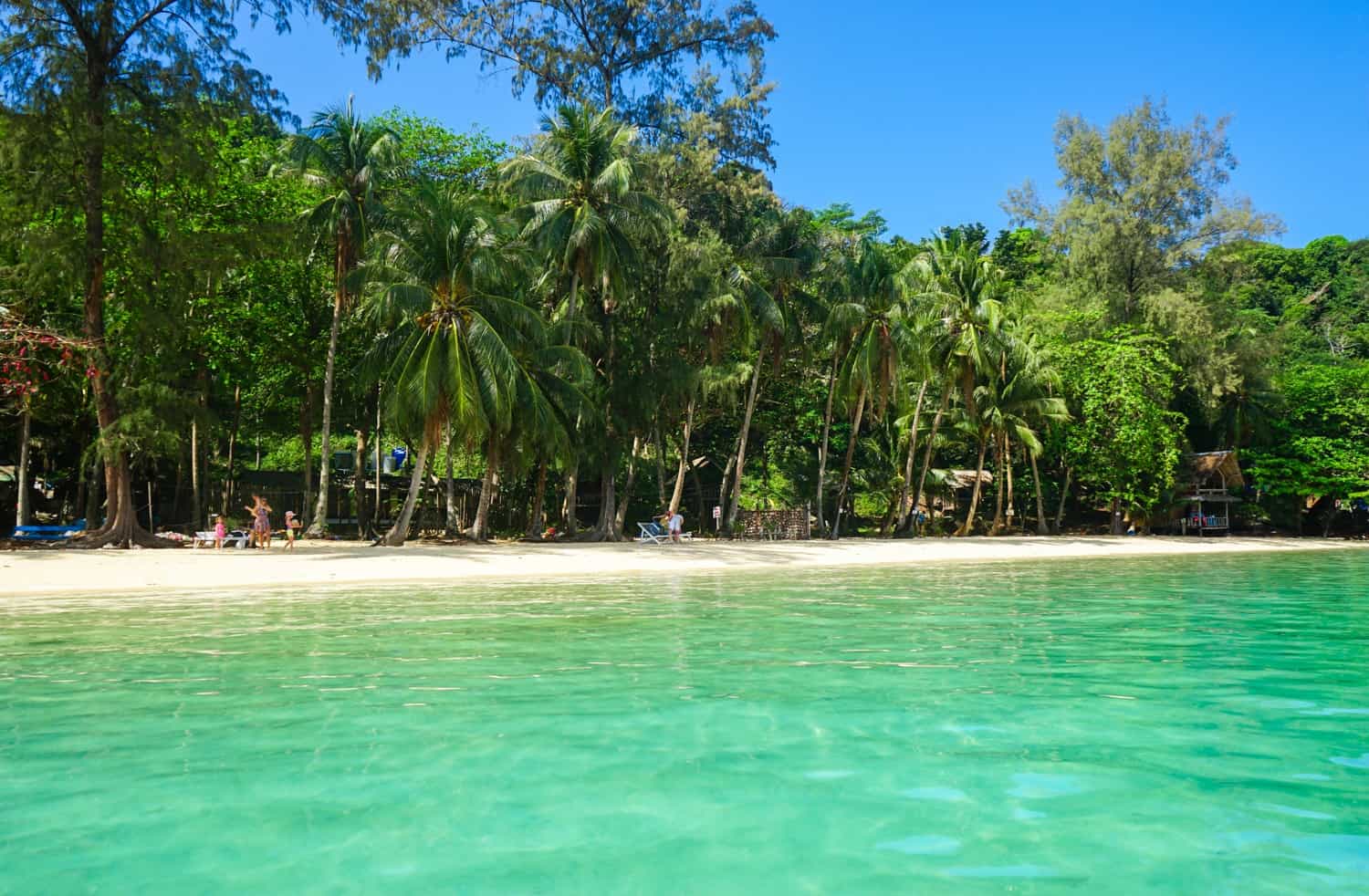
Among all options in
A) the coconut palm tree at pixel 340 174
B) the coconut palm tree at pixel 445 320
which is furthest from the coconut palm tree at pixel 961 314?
the coconut palm tree at pixel 340 174

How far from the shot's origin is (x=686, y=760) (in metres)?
4.43

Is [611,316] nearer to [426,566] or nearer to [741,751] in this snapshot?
[426,566]

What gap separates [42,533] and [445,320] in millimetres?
11261

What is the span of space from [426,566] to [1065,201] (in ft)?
105

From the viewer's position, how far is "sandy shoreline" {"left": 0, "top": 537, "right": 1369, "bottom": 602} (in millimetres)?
15219

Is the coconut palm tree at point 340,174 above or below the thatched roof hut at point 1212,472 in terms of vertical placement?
above

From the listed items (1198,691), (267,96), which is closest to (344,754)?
(1198,691)

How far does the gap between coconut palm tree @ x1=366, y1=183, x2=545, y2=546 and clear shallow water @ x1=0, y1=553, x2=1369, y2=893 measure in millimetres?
13338

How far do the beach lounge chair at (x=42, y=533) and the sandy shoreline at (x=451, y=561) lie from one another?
3726 millimetres

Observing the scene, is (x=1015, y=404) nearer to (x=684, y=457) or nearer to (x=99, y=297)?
(x=684, y=457)

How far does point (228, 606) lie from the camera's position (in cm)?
1159

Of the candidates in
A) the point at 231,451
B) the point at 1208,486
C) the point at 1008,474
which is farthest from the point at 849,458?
the point at 231,451

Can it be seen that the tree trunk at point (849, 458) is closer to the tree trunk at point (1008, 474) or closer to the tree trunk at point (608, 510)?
the tree trunk at point (1008, 474)

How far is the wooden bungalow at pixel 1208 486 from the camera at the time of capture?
38.2 meters
